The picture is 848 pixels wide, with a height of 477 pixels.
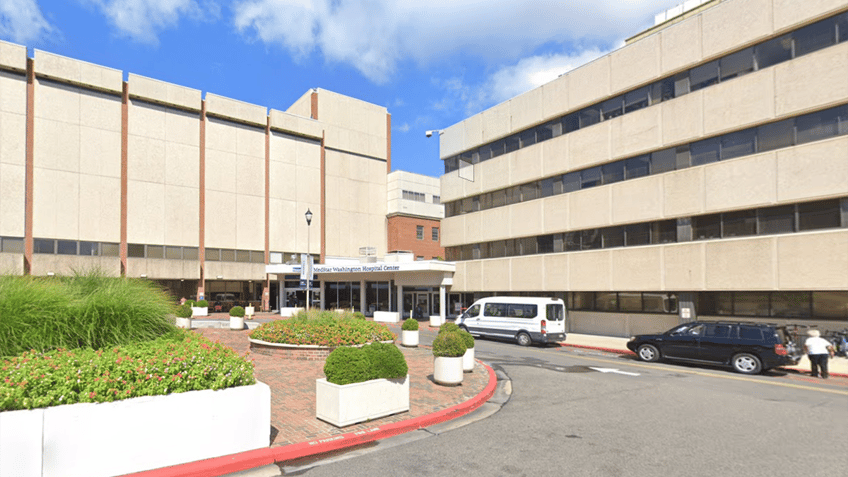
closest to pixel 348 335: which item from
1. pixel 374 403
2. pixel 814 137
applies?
pixel 374 403

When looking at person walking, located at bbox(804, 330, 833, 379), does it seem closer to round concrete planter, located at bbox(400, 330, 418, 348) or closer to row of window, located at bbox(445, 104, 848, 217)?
row of window, located at bbox(445, 104, 848, 217)

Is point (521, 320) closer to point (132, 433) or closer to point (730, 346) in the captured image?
point (730, 346)

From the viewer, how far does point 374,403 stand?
889 cm

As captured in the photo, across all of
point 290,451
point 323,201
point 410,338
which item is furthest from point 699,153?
point 323,201

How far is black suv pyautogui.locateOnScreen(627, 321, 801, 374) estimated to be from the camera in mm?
15477

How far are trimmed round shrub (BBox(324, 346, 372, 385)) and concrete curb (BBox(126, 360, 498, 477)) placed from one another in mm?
930

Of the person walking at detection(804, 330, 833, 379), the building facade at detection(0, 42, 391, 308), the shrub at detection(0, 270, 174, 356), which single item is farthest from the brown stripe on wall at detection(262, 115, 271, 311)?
the person walking at detection(804, 330, 833, 379)

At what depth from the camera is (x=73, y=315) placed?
23.9 ft

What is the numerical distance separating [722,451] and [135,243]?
145ft

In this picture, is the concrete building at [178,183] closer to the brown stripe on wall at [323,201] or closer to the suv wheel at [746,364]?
the brown stripe on wall at [323,201]

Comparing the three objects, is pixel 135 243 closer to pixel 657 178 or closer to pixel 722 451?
pixel 657 178

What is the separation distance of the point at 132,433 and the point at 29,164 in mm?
41113

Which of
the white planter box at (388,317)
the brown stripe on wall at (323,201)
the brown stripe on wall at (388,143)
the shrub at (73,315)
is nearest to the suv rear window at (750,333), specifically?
the shrub at (73,315)

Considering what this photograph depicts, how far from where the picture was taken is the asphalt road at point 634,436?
268 inches
